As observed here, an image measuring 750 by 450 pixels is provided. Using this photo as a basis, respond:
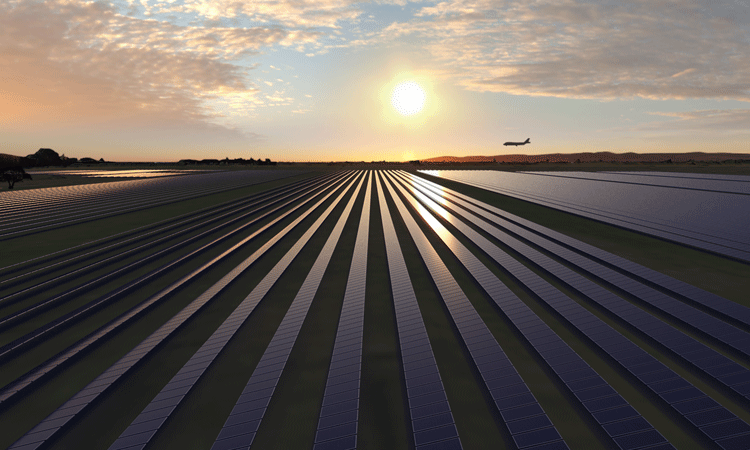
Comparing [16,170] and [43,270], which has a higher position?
[16,170]

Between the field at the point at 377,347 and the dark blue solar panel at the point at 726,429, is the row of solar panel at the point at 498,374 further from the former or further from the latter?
the dark blue solar panel at the point at 726,429

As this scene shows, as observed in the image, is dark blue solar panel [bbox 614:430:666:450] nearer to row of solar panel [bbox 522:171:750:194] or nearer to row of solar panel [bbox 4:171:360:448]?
row of solar panel [bbox 4:171:360:448]

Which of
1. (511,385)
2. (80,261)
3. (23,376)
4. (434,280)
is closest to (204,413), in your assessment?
(23,376)

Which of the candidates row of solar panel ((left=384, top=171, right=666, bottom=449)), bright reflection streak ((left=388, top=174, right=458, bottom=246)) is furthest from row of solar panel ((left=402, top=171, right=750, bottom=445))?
bright reflection streak ((left=388, top=174, right=458, bottom=246))

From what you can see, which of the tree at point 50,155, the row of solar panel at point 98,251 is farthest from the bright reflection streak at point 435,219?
the tree at point 50,155

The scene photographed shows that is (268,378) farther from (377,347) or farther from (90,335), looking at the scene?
(90,335)

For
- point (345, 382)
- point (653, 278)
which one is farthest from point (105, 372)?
point (653, 278)

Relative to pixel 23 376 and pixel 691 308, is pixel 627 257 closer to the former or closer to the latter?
pixel 691 308
